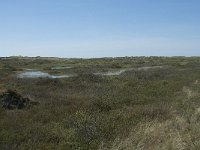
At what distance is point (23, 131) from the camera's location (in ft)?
35.9

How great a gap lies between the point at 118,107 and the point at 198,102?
3.54 meters

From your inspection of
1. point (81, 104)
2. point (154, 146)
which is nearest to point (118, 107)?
point (81, 104)

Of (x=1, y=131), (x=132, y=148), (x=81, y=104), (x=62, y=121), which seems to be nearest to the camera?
(x=132, y=148)

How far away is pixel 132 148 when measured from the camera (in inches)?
337

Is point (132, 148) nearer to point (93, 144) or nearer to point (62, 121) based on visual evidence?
point (93, 144)

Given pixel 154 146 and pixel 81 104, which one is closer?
pixel 154 146

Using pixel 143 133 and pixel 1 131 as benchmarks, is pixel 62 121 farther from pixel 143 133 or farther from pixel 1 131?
pixel 143 133

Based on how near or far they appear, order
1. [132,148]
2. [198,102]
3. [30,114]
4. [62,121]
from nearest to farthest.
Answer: [132,148]
[62,121]
[30,114]
[198,102]

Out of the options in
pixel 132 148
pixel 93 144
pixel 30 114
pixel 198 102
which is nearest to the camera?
pixel 132 148

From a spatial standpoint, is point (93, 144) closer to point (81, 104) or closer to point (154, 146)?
point (154, 146)

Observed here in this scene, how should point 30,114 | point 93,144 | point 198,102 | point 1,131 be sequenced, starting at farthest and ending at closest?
point 198,102 < point 30,114 < point 1,131 < point 93,144

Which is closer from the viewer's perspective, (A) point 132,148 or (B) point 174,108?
(A) point 132,148

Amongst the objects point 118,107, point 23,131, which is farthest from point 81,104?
point 23,131

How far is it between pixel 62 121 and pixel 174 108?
4.81 meters
